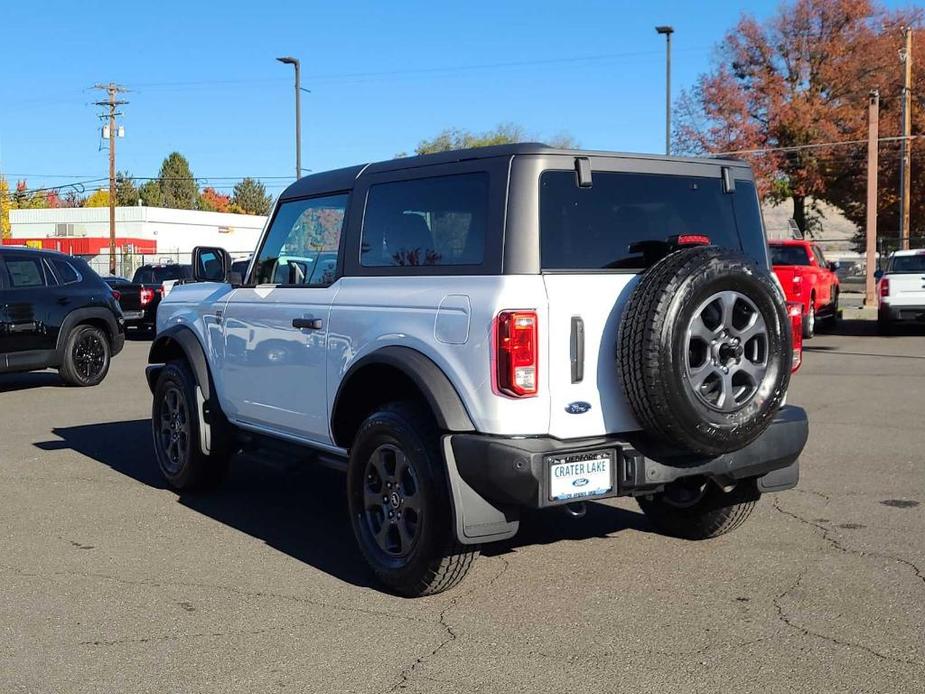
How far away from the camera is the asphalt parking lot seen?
13.4 feet

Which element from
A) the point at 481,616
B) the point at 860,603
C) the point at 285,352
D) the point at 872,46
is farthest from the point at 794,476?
the point at 872,46

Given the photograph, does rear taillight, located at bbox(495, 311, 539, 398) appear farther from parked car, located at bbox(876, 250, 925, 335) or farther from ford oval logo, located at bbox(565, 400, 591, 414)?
parked car, located at bbox(876, 250, 925, 335)

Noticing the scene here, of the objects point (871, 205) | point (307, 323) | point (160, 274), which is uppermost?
point (871, 205)

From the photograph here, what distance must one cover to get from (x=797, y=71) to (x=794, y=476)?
150 feet

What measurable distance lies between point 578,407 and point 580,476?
0.29 m

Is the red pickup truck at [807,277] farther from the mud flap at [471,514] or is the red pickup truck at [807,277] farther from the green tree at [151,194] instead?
the green tree at [151,194]

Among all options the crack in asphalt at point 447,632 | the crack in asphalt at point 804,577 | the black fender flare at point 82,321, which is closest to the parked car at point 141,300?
the black fender flare at point 82,321

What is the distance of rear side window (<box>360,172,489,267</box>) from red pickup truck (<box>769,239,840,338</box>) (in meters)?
13.3

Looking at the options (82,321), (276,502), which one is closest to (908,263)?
(82,321)

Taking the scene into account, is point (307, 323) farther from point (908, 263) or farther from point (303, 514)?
point (908, 263)

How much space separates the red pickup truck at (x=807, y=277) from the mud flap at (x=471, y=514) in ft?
45.8

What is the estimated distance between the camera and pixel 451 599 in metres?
5.01

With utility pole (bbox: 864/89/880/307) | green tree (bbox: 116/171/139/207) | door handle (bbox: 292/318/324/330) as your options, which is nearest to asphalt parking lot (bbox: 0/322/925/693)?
door handle (bbox: 292/318/324/330)

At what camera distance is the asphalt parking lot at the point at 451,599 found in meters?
4.10
